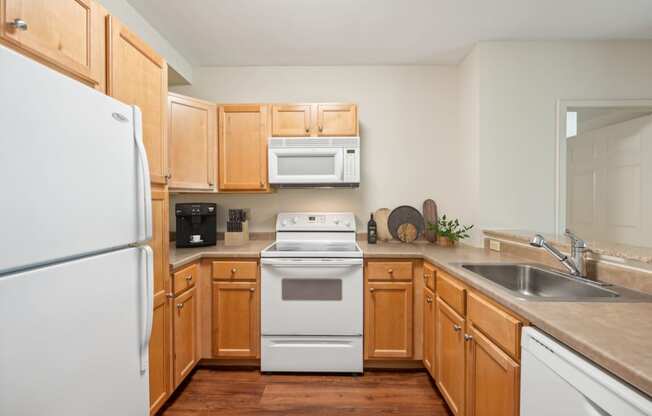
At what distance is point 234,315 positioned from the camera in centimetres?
Answer: 229

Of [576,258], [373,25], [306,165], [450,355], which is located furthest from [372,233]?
[373,25]

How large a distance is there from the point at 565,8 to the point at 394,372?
9.04 feet

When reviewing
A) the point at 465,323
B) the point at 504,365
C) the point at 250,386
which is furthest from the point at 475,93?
the point at 250,386

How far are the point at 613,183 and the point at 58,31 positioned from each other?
381 cm

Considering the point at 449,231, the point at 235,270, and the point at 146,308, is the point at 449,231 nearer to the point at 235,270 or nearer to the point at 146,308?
the point at 235,270

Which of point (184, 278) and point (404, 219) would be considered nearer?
point (184, 278)

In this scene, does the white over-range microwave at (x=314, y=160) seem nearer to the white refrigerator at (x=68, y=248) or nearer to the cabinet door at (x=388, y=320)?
the cabinet door at (x=388, y=320)

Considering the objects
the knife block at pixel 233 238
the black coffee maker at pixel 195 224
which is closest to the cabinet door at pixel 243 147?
the black coffee maker at pixel 195 224

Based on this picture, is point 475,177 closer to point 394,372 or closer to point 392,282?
point 392,282

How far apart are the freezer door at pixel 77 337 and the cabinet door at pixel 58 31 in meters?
0.70

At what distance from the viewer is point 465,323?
158 centimetres

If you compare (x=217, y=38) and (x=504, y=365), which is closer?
(x=504, y=365)

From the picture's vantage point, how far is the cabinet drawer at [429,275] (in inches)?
80.7

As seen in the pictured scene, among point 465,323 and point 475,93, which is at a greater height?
point 475,93
